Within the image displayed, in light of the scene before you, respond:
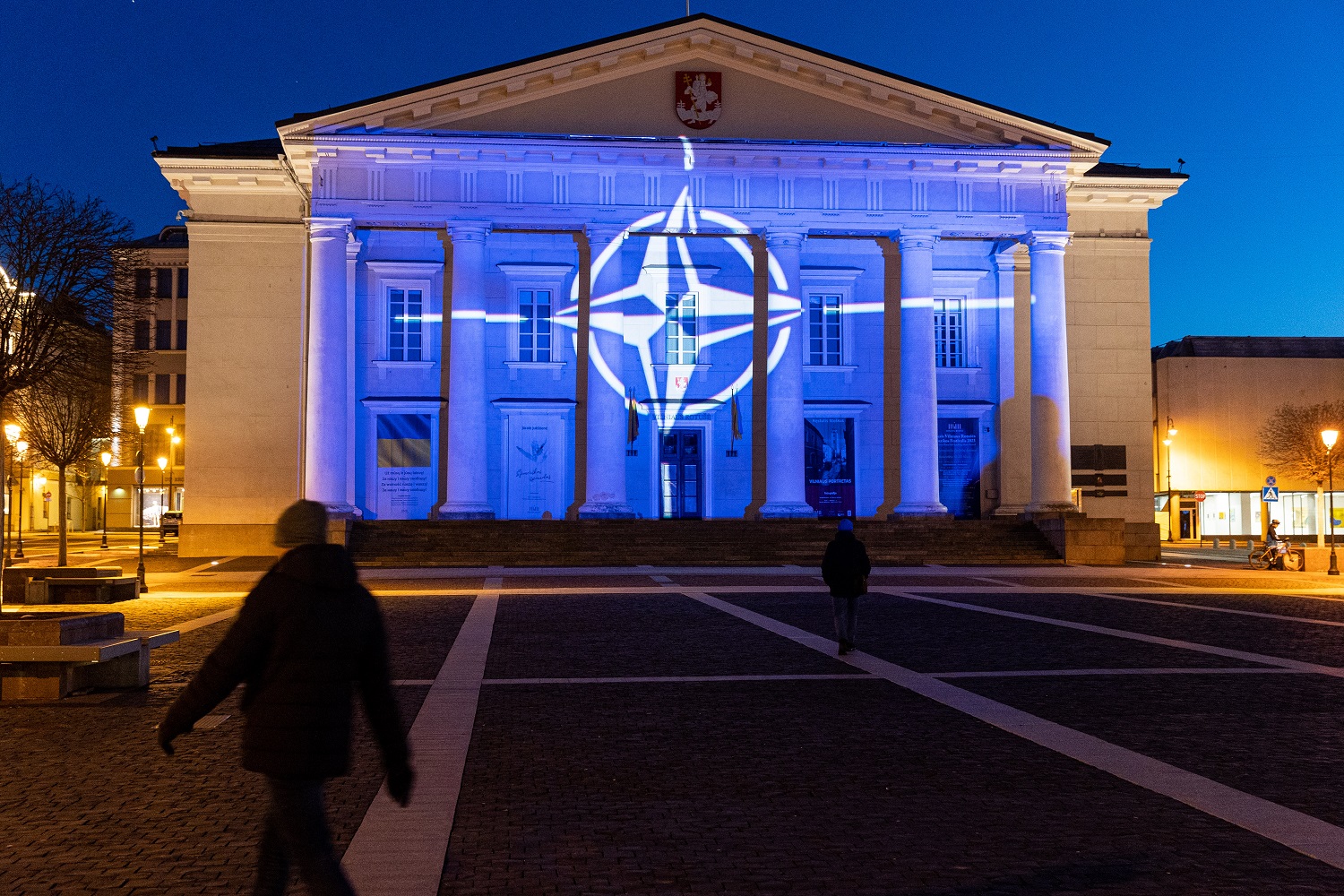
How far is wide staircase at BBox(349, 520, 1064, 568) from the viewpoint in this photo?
3322cm

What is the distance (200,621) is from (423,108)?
2077 cm

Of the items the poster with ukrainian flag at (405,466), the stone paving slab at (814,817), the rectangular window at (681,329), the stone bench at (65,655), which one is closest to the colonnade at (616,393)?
the poster with ukrainian flag at (405,466)

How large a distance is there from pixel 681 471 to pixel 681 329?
179 inches

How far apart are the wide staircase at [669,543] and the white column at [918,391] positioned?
1036 millimetres

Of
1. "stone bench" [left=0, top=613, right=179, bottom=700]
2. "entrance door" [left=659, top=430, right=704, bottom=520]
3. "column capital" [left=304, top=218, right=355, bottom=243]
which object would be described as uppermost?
"column capital" [left=304, top=218, right=355, bottom=243]

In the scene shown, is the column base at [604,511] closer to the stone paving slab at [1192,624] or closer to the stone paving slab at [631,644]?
the stone paving slab at [1192,624]

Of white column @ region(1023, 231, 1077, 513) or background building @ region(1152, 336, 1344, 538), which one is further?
background building @ region(1152, 336, 1344, 538)

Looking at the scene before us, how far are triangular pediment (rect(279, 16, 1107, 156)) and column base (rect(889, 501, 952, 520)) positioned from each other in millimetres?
A: 10424

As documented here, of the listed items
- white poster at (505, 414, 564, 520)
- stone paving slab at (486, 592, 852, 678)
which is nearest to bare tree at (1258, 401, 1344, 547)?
white poster at (505, 414, 564, 520)

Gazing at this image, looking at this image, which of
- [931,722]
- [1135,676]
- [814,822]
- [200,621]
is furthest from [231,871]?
[200,621]

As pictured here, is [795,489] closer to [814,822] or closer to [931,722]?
[931,722]

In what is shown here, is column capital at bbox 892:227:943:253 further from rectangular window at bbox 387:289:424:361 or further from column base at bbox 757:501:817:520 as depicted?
rectangular window at bbox 387:289:424:361

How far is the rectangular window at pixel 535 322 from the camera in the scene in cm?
4022

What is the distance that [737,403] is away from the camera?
40.8 meters
